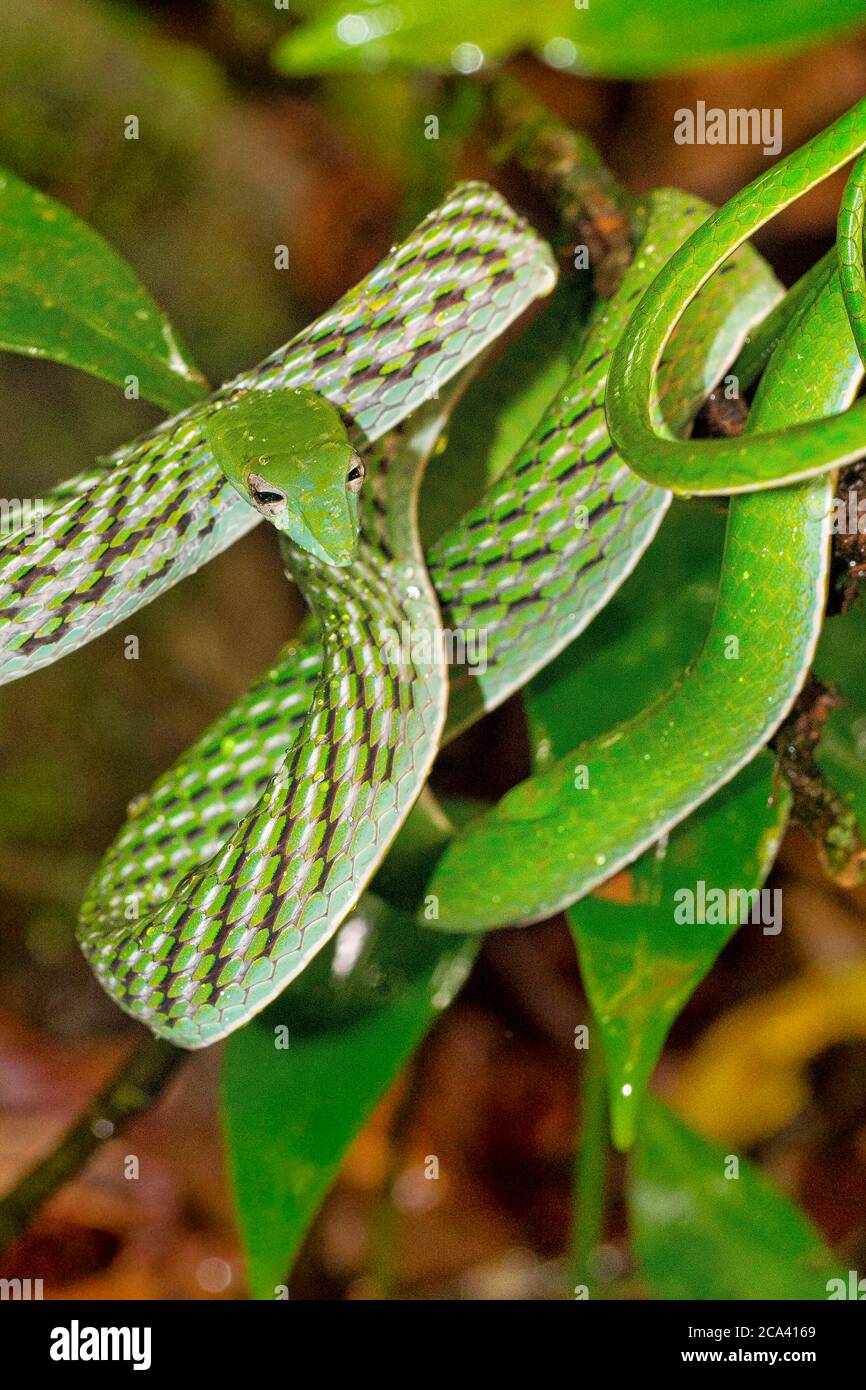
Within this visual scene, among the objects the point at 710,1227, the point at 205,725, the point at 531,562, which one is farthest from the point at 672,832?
the point at 205,725

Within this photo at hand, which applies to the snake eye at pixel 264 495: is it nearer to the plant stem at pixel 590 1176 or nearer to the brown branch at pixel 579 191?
the brown branch at pixel 579 191

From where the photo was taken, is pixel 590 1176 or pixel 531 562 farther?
pixel 590 1176

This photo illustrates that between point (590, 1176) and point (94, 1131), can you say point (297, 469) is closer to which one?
point (94, 1131)

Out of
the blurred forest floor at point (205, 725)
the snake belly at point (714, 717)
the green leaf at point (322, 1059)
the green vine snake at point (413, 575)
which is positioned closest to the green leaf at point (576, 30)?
the green vine snake at point (413, 575)

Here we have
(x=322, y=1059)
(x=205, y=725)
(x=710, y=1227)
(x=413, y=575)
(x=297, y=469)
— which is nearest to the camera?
(x=297, y=469)

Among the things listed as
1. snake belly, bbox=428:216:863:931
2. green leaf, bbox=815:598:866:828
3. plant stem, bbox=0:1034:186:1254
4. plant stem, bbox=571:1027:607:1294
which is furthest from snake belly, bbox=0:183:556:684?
plant stem, bbox=571:1027:607:1294

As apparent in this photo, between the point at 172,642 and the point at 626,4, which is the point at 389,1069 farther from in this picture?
the point at 172,642

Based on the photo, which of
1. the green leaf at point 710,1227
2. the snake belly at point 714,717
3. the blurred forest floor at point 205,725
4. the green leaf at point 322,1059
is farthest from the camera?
the blurred forest floor at point 205,725

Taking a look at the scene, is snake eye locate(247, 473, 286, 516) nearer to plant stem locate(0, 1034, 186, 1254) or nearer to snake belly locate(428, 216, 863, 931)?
snake belly locate(428, 216, 863, 931)
